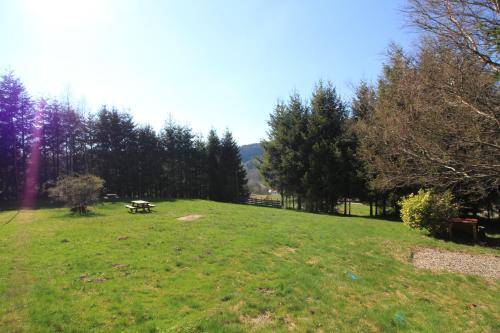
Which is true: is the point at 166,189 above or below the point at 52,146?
below

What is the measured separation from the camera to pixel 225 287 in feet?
22.0

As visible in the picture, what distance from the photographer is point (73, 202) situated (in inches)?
747

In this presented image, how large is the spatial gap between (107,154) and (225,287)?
33.7 m

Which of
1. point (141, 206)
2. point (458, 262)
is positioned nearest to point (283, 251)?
point (458, 262)

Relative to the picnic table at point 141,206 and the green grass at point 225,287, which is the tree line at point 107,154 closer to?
the picnic table at point 141,206

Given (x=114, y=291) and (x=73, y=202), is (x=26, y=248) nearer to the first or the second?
(x=114, y=291)

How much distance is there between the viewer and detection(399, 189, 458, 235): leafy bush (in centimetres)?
1341

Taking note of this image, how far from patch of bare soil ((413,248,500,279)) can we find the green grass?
0.50 metres

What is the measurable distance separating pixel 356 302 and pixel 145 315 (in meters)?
4.46

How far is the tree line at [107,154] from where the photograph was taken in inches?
1209

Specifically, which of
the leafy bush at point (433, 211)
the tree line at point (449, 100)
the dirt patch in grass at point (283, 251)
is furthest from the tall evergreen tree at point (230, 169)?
the tree line at point (449, 100)

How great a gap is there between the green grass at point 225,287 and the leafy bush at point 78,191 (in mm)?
7436

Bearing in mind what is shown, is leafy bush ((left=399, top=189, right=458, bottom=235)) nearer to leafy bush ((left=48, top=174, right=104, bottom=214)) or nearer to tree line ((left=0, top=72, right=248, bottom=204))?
leafy bush ((left=48, top=174, right=104, bottom=214))

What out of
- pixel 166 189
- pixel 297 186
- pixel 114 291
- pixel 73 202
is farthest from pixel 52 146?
pixel 114 291
